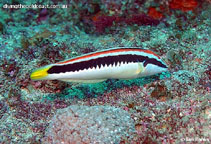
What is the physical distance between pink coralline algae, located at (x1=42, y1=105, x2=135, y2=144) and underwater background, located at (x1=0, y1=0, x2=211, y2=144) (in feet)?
0.05

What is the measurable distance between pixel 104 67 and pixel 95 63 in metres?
0.18

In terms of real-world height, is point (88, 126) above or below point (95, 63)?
below

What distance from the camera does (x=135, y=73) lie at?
145 inches

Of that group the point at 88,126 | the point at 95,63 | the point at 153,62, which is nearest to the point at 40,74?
the point at 95,63

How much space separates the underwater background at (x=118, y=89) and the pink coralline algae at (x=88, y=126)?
2 centimetres

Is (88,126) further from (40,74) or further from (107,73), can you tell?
(40,74)

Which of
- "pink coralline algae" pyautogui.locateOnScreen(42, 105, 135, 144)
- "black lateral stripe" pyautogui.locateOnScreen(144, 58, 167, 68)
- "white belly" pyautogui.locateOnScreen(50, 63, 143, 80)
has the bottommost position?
"pink coralline algae" pyautogui.locateOnScreen(42, 105, 135, 144)

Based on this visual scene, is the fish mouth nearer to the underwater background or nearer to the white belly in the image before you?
the white belly

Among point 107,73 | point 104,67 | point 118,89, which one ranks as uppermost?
point 104,67

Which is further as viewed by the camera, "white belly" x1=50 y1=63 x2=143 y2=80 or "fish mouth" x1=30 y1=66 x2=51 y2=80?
"white belly" x1=50 y1=63 x2=143 y2=80

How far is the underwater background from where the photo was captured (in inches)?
140

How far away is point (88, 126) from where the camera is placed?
352 centimetres

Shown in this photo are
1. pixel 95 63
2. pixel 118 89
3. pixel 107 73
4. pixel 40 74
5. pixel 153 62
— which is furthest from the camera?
pixel 118 89

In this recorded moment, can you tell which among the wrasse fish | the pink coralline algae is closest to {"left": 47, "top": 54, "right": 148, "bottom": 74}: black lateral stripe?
the wrasse fish
